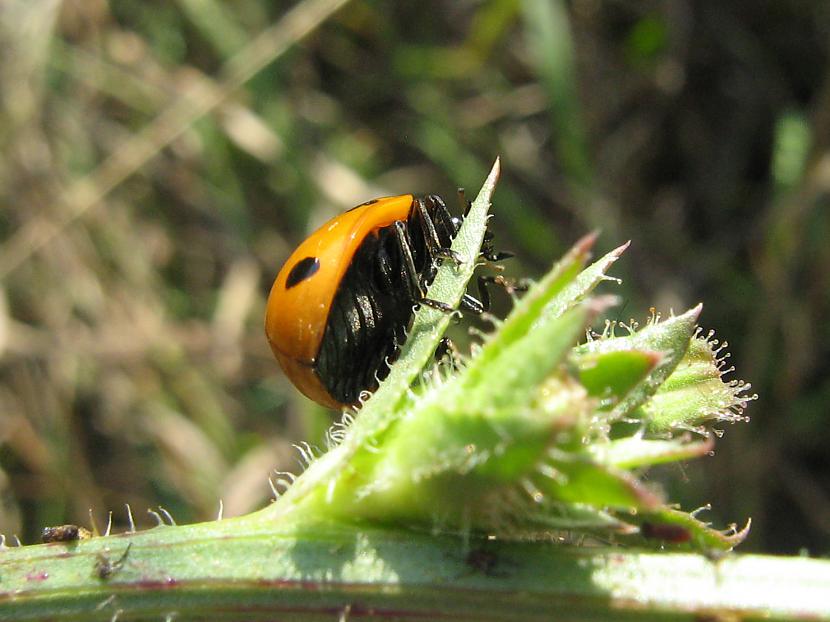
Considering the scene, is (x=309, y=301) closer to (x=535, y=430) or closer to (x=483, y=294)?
(x=483, y=294)

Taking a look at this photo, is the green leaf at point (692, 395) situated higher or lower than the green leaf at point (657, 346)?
lower

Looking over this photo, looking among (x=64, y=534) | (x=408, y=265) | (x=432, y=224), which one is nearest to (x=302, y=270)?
(x=408, y=265)

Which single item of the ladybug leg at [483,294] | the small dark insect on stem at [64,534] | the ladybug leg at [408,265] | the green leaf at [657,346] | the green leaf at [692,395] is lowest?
the small dark insect on stem at [64,534]

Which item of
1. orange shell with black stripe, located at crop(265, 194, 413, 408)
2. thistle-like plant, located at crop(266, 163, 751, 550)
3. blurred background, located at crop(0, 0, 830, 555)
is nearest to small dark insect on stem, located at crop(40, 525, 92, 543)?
thistle-like plant, located at crop(266, 163, 751, 550)

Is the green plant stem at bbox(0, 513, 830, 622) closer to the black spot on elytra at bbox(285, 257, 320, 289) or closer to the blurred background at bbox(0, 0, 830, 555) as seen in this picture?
the black spot on elytra at bbox(285, 257, 320, 289)

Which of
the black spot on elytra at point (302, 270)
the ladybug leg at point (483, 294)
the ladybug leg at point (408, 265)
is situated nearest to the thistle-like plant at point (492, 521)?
the ladybug leg at point (483, 294)

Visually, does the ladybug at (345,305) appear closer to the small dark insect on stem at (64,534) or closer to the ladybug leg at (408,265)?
the ladybug leg at (408,265)

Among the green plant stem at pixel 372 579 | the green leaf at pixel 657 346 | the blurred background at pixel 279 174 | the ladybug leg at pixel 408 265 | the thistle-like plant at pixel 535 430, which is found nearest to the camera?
the thistle-like plant at pixel 535 430
